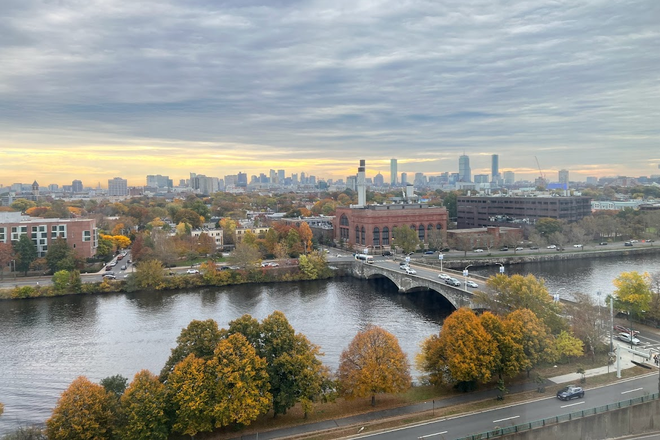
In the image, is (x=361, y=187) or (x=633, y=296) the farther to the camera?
(x=361, y=187)

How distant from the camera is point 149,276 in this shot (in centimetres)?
2162

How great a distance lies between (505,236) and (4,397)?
28.1 metres

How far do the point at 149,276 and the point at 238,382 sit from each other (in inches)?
595

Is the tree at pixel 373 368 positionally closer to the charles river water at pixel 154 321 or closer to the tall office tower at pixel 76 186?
the charles river water at pixel 154 321

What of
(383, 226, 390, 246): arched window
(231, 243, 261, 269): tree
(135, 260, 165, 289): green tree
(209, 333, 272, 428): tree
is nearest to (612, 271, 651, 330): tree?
(209, 333, 272, 428): tree

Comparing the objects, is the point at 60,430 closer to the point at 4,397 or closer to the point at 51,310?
the point at 4,397

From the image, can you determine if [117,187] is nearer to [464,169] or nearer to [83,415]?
[464,169]

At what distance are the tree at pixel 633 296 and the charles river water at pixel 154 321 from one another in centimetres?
85

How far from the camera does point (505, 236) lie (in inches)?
1244

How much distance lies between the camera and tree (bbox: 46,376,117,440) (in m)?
7.20

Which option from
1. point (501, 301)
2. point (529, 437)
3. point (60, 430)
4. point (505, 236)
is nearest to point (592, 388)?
point (529, 437)

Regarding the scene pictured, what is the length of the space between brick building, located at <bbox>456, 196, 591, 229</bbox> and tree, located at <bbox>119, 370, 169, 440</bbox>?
Result: 32.6 metres

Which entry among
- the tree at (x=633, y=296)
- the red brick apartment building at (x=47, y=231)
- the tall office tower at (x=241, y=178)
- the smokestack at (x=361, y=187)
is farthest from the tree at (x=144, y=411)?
the tall office tower at (x=241, y=178)

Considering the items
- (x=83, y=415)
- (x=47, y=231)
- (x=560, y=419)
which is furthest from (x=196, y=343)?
(x=47, y=231)
